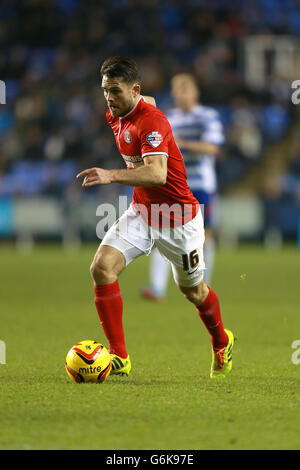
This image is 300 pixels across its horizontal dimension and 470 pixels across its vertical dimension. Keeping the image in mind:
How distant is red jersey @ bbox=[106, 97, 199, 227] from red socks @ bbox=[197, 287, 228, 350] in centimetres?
55

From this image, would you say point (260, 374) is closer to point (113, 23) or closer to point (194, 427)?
point (194, 427)

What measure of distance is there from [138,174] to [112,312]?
993mm

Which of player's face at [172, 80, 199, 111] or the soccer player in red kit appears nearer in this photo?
the soccer player in red kit

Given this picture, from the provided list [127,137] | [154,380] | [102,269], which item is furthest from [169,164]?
[154,380]

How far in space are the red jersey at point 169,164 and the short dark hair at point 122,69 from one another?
0.20 m

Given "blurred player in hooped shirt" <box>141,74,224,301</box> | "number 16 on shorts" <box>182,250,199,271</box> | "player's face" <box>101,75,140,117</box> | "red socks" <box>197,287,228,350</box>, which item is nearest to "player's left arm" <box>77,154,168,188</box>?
"player's face" <box>101,75,140,117</box>

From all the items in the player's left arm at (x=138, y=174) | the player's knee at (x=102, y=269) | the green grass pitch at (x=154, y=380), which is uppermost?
the player's left arm at (x=138, y=174)

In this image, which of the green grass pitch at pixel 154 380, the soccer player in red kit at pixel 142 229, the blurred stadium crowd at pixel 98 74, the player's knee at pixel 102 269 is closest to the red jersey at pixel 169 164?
the soccer player in red kit at pixel 142 229

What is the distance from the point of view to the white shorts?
5.37 m

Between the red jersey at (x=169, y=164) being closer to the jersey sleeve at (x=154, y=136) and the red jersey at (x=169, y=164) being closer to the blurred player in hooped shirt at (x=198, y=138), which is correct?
the jersey sleeve at (x=154, y=136)

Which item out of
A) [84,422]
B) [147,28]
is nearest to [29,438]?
[84,422]

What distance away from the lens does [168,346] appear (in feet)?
22.2

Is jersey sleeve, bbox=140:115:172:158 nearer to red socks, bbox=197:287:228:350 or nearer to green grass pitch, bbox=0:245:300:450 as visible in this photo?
red socks, bbox=197:287:228:350

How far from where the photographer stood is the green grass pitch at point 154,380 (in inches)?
149
